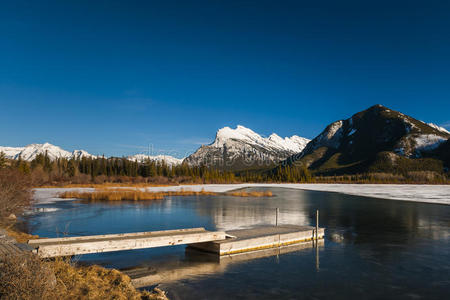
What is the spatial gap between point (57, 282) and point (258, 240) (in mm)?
8182

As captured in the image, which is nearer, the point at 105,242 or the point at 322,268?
the point at 105,242

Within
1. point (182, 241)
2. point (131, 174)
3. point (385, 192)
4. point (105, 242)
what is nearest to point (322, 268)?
point (182, 241)

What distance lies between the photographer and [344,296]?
8.84 metres

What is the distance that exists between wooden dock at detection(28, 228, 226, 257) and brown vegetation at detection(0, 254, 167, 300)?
2.91 feet

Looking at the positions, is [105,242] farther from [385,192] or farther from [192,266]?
[385,192]

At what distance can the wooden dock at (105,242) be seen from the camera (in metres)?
10.2

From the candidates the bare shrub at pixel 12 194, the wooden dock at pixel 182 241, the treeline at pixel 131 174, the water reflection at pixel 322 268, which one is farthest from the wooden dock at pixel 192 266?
the treeline at pixel 131 174

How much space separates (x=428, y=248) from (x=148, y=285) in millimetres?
11836

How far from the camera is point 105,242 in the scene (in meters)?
11.1

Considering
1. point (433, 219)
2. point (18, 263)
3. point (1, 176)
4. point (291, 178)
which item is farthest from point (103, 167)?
point (18, 263)

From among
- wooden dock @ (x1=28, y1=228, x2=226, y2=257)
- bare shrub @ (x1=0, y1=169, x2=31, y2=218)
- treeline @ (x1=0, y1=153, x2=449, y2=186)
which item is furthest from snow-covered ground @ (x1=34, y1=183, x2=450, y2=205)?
treeline @ (x1=0, y1=153, x2=449, y2=186)

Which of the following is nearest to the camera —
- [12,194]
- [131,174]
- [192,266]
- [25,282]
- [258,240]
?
[25,282]

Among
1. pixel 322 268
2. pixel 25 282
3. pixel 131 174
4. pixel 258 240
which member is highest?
pixel 131 174

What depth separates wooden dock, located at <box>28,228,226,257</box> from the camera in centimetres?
1016
